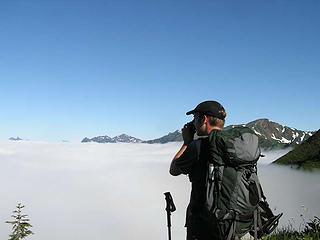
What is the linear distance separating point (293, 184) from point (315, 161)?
154 feet

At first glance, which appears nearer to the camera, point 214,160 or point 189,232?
point 214,160

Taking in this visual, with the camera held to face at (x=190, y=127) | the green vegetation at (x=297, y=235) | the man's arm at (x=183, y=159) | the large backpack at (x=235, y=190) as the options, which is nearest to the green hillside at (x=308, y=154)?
the green vegetation at (x=297, y=235)

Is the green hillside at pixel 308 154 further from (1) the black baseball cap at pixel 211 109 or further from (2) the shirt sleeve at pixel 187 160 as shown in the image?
(2) the shirt sleeve at pixel 187 160

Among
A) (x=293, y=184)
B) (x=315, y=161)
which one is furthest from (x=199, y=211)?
(x=293, y=184)

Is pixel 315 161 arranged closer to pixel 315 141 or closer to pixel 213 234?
pixel 315 141

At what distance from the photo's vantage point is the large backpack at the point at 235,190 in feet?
18.7

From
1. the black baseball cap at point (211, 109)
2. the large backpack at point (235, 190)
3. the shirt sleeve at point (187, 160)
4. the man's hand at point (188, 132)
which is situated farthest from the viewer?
the man's hand at point (188, 132)

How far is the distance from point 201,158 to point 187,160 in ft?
0.60

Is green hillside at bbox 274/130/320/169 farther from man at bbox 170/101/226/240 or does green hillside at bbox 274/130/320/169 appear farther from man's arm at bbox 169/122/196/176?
man's arm at bbox 169/122/196/176

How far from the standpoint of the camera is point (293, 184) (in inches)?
Result: 7844

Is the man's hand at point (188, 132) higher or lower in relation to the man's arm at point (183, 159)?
higher

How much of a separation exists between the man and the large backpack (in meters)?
0.11

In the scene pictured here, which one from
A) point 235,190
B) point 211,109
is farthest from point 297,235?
point 211,109

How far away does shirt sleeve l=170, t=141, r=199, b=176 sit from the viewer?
19.3 ft
